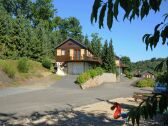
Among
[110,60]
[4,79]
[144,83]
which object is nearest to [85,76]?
[4,79]

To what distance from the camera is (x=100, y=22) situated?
2254mm

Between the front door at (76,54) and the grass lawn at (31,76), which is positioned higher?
the front door at (76,54)

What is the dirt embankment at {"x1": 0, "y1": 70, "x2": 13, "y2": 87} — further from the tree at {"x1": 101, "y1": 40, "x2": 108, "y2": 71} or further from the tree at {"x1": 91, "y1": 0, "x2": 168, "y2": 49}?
the tree at {"x1": 91, "y1": 0, "x2": 168, "y2": 49}

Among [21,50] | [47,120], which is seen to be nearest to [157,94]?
[47,120]

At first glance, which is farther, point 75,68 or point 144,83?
point 75,68

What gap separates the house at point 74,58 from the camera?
72.1m

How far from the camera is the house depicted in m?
72.1

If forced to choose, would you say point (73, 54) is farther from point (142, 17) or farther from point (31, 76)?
point (142, 17)

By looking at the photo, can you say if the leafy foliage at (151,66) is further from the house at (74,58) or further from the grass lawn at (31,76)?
the grass lawn at (31,76)

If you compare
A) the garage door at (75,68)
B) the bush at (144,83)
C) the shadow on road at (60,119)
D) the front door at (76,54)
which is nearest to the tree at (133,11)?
the shadow on road at (60,119)

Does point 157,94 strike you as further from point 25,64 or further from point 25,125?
point 25,64

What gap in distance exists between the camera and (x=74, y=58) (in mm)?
72938

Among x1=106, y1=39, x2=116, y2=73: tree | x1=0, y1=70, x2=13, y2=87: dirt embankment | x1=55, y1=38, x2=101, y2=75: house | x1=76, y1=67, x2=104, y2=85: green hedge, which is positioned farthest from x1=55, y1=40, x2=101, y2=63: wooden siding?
x1=0, y1=70, x2=13, y2=87: dirt embankment

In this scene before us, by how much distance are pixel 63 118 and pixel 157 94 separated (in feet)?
57.9
